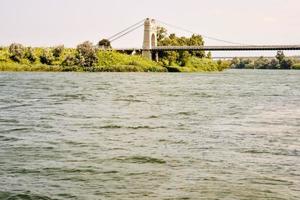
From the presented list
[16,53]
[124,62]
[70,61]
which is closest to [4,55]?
[16,53]

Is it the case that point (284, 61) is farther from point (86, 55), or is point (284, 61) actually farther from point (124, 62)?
point (86, 55)

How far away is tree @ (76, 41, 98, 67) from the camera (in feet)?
322

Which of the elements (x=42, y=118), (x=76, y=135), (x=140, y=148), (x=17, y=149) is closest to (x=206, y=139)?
(x=140, y=148)

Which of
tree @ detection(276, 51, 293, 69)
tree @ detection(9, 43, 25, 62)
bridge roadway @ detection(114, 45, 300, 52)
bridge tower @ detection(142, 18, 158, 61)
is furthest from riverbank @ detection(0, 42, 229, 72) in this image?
tree @ detection(276, 51, 293, 69)

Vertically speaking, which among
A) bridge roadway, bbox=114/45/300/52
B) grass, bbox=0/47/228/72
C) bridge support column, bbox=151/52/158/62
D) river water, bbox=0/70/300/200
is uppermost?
bridge roadway, bbox=114/45/300/52

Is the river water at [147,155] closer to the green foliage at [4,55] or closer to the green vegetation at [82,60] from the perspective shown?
the green vegetation at [82,60]

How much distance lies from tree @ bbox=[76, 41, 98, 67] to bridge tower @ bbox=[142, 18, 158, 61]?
21.9m

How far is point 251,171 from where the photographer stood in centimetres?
1206

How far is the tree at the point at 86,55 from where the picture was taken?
3861 inches

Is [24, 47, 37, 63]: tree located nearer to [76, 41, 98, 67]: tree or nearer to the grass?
the grass

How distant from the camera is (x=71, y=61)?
97.6 metres

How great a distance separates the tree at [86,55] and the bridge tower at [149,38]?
21853 mm

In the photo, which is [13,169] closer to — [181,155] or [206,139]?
[181,155]

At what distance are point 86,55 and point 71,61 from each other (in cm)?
339
